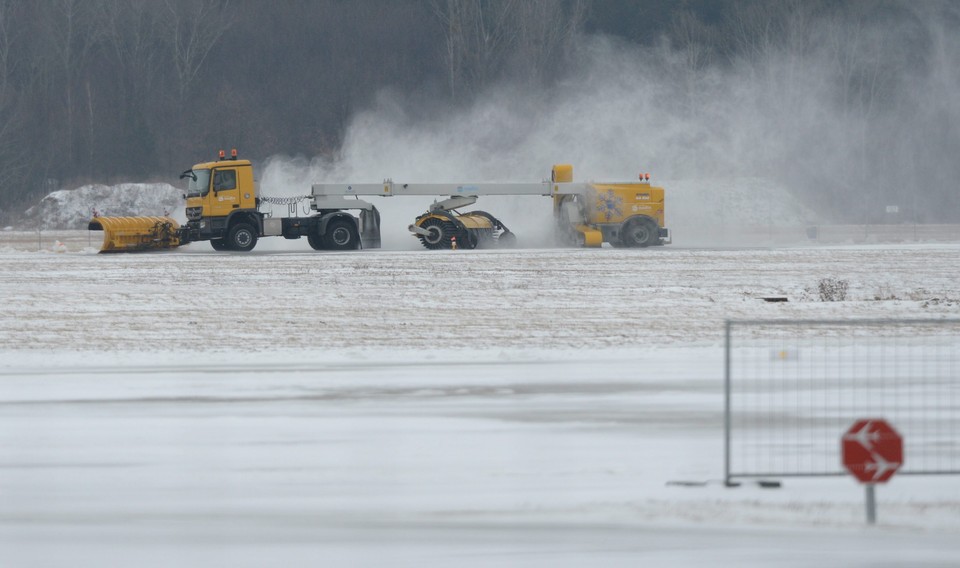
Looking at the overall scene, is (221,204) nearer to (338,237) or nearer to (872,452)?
(338,237)

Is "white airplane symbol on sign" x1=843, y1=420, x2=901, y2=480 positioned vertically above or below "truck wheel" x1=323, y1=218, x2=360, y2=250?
below

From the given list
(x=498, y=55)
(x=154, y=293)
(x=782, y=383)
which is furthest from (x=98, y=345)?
(x=498, y=55)

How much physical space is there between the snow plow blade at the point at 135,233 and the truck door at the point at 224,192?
1423 mm

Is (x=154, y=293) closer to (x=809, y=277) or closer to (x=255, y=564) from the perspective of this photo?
(x=809, y=277)

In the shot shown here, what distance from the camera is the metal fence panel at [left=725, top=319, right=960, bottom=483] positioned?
872 cm

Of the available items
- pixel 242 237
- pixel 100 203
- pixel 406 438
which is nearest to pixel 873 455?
pixel 406 438

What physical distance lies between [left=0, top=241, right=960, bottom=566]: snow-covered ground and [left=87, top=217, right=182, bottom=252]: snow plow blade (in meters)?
11.4

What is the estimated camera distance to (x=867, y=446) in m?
7.31

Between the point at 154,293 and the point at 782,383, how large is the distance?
1327 cm

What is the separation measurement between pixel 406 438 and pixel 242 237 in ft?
83.2

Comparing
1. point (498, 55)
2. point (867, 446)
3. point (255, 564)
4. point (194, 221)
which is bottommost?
point (255, 564)

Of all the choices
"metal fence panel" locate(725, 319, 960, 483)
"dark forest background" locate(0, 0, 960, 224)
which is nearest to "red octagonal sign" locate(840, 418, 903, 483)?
"metal fence panel" locate(725, 319, 960, 483)

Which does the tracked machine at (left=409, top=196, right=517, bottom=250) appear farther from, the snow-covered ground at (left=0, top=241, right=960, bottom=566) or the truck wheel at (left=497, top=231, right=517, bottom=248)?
the snow-covered ground at (left=0, top=241, right=960, bottom=566)

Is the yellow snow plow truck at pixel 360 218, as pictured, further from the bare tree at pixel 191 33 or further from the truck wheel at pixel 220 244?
the bare tree at pixel 191 33
